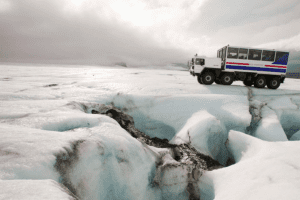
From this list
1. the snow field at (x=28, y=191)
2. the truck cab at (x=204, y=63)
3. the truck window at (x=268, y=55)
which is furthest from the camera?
the truck cab at (x=204, y=63)

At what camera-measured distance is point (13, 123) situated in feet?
9.85

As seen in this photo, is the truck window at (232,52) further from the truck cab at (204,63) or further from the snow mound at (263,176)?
the snow mound at (263,176)

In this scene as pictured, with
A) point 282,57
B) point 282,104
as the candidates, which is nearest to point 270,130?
point 282,104

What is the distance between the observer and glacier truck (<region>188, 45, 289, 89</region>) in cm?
962

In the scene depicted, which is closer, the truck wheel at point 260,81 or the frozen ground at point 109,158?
the frozen ground at point 109,158

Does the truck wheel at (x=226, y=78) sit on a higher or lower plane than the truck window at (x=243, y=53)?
lower

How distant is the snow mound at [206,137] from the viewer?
491cm

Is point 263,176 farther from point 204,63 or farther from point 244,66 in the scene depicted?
point 244,66

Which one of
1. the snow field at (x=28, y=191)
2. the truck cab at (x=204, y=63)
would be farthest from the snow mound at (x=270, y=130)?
the snow field at (x=28, y=191)

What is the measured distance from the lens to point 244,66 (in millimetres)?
9773

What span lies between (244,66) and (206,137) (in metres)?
7.19

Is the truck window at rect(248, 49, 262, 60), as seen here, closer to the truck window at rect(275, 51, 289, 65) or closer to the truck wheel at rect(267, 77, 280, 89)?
the truck window at rect(275, 51, 289, 65)

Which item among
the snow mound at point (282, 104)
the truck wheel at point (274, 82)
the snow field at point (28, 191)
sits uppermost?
the truck wheel at point (274, 82)

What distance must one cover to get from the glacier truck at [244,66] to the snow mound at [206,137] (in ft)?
17.5
